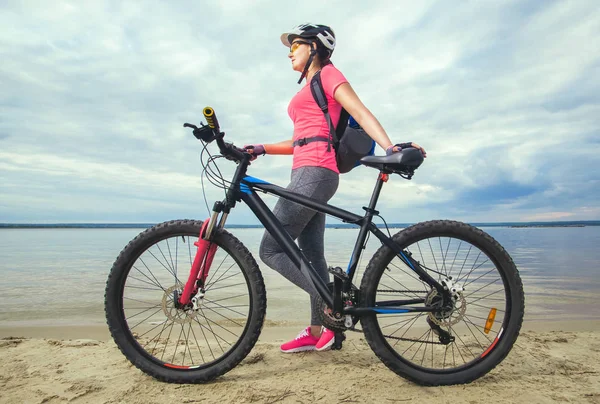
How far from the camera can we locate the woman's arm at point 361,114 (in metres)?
2.46

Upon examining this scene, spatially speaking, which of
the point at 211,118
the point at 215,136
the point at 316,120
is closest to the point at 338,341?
the point at 316,120

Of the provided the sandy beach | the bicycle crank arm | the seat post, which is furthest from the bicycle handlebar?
the sandy beach

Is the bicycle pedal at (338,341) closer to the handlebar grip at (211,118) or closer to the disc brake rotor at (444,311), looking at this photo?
the disc brake rotor at (444,311)

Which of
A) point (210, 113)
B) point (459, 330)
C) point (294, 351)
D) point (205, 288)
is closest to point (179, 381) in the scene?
point (205, 288)

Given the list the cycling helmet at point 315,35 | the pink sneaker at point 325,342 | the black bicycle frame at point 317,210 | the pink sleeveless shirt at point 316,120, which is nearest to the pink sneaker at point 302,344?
the pink sneaker at point 325,342

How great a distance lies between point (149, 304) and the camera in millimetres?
5980

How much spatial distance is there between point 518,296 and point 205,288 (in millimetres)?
2160

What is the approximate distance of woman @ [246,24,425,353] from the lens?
2611 millimetres

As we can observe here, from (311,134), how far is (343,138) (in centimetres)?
24

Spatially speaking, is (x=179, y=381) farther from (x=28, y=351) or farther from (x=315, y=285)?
Answer: (x=28, y=351)

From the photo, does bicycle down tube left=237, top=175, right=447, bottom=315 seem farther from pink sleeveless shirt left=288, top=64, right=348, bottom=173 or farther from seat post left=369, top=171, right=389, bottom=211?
pink sleeveless shirt left=288, top=64, right=348, bottom=173

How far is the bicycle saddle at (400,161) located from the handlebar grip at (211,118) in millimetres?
1057

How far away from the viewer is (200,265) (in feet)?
8.75

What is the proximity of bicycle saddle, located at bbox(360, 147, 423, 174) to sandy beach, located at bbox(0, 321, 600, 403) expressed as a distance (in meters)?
1.40
